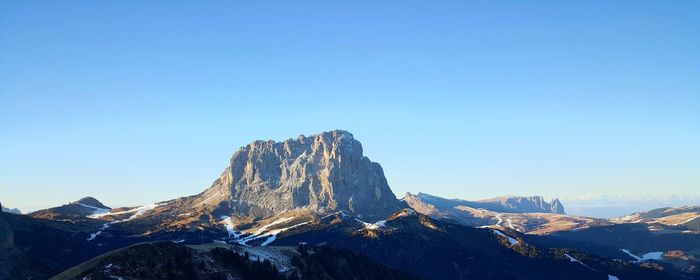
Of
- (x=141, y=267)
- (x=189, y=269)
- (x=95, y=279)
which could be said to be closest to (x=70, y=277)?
(x=95, y=279)

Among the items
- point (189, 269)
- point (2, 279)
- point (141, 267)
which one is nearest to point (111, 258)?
point (141, 267)

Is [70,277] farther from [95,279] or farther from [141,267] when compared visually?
[141,267]

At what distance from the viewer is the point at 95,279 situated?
15988 cm

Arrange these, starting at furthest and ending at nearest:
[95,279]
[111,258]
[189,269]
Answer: [189,269] < [111,258] < [95,279]

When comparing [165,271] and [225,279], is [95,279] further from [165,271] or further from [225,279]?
[225,279]

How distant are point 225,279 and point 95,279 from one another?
4720 centimetres

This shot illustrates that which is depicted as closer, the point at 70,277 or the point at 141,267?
the point at 70,277

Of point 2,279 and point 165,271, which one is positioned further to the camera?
point 2,279

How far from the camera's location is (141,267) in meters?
181

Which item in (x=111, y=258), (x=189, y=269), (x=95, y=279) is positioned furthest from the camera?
(x=189, y=269)

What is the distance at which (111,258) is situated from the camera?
178250 mm

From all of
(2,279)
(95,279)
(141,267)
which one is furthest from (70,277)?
(2,279)

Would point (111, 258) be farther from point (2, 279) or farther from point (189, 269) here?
point (2, 279)

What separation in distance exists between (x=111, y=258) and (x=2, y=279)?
47.5 m
